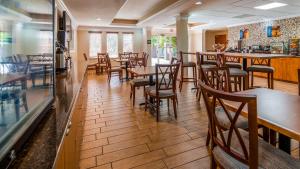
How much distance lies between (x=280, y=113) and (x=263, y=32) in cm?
805

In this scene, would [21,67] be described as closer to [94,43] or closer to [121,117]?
[121,117]

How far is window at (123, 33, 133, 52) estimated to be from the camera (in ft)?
35.4

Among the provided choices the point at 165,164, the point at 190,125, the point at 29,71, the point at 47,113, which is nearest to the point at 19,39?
the point at 29,71

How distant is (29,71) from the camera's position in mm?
959

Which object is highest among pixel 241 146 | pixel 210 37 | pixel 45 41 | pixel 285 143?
pixel 210 37

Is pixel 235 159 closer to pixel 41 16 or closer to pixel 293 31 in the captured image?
pixel 41 16

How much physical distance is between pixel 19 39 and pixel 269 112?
1.47 meters

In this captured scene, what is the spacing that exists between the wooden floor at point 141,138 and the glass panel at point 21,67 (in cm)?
102

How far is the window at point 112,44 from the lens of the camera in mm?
10516

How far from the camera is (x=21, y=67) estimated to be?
2.77 feet

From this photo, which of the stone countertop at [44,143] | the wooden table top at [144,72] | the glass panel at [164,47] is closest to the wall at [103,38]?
the glass panel at [164,47]

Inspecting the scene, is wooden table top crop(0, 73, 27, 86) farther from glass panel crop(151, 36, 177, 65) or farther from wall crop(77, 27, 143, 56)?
glass panel crop(151, 36, 177, 65)

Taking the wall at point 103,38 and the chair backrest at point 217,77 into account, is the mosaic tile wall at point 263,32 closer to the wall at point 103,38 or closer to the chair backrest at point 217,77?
the wall at point 103,38

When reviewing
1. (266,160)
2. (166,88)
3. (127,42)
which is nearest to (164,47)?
(127,42)
